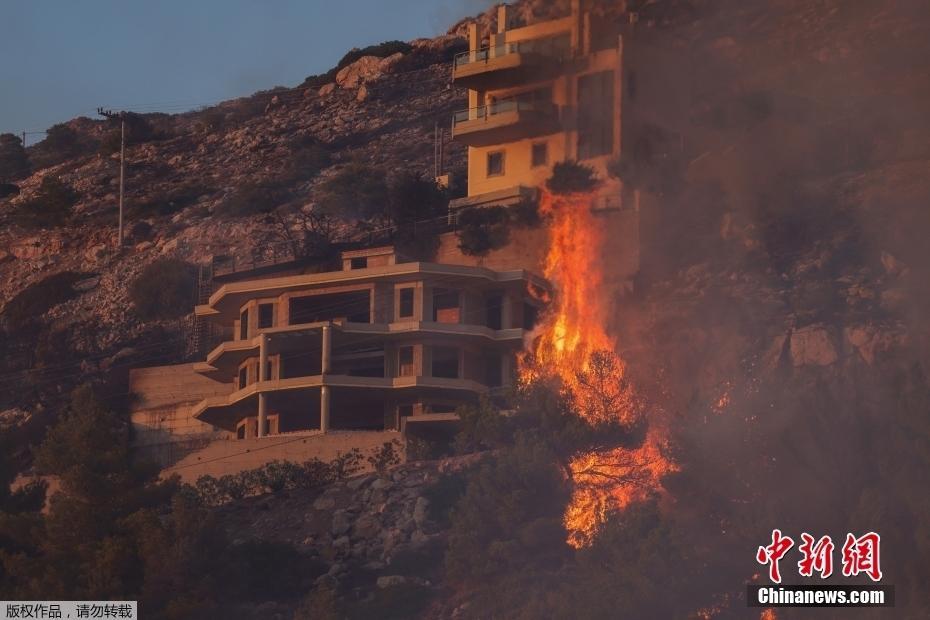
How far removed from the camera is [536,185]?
8856 cm

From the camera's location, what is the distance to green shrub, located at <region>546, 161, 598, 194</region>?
276ft

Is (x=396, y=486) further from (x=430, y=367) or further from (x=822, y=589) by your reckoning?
(x=822, y=589)

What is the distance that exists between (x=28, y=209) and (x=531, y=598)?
247ft

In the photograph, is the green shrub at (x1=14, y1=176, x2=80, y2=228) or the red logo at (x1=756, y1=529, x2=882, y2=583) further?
the green shrub at (x1=14, y1=176, x2=80, y2=228)

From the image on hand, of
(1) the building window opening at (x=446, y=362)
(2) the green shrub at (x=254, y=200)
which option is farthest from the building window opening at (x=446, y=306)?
(2) the green shrub at (x=254, y=200)

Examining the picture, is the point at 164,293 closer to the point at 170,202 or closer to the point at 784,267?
the point at 170,202

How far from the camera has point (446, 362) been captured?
80.8 meters

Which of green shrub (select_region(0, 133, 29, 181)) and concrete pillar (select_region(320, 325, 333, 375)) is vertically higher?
green shrub (select_region(0, 133, 29, 181))

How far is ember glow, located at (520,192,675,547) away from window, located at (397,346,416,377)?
17.2 feet

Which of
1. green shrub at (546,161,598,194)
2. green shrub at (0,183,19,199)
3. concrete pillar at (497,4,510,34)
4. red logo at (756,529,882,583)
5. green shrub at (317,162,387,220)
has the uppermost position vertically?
green shrub at (0,183,19,199)

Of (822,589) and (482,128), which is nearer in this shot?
(822,589)

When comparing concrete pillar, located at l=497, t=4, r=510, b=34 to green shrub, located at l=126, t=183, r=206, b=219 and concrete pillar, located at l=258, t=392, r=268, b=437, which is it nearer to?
concrete pillar, located at l=258, t=392, r=268, b=437

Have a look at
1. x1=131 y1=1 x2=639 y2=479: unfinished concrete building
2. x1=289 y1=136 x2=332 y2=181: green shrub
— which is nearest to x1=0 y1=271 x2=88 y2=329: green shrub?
x1=131 y1=1 x2=639 y2=479: unfinished concrete building

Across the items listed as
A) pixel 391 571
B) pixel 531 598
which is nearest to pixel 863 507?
pixel 531 598
